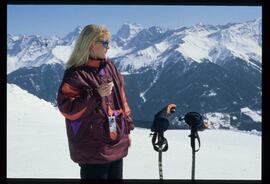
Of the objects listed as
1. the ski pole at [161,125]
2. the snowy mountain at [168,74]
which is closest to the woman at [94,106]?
the ski pole at [161,125]

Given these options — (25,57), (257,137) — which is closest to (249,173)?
(257,137)

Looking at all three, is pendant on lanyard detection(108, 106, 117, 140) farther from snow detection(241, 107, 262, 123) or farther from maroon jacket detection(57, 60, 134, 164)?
snow detection(241, 107, 262, 123)

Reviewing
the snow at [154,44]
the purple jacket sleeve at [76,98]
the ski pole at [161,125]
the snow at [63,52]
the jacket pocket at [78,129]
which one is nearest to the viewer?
the purple jacket sleeve at [76,98]

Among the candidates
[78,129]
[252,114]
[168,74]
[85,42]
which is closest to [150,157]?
[168,74]

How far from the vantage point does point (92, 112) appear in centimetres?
521

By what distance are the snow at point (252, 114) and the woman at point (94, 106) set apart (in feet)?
5.37

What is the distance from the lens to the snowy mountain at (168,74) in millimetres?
6191

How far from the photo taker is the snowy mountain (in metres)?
6.19

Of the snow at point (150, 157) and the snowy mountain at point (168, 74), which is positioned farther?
the snow at point (150, 157)

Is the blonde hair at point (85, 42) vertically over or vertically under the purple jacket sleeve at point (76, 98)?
over

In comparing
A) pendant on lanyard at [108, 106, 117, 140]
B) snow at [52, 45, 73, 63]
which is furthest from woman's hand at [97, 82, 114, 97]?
snow at [52, 45, 73, 63]

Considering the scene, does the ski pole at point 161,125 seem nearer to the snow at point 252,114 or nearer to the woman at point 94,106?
the woman at point 94,106

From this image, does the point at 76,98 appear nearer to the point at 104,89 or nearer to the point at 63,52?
the point at 104,89

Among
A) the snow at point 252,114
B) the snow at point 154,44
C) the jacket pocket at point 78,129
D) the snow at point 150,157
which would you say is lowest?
the snow at point 150,157
